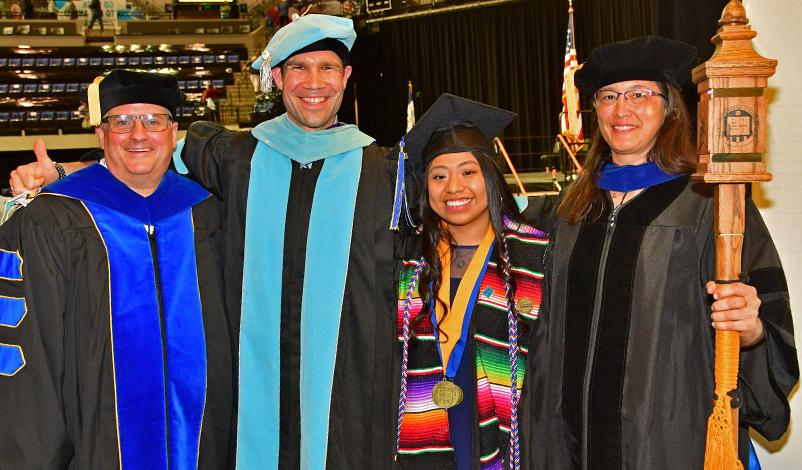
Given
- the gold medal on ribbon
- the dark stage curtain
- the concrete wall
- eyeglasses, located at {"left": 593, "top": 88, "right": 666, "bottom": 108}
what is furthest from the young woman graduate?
the dark stage curtain

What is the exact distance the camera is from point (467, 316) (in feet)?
8.71

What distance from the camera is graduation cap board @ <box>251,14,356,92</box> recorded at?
9.95ft

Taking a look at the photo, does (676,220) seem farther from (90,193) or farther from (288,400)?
(90,193)

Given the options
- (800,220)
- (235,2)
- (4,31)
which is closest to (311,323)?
(800,220)

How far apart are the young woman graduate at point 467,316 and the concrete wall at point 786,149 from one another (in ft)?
3.49

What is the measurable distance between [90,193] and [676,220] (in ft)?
6.40

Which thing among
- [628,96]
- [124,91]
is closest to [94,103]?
[124,91]

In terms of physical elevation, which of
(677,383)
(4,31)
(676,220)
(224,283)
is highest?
(4,31)

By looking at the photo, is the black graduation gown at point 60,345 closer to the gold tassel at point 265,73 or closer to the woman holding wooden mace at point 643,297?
the gold tassel at point 265,73

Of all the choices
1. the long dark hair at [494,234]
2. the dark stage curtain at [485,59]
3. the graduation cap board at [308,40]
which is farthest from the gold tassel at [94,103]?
the dark stage curtain at [485,59]

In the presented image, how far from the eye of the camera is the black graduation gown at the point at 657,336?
7.73 ft

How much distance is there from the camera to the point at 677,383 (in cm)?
238

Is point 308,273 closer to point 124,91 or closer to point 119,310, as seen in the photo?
point 119,310

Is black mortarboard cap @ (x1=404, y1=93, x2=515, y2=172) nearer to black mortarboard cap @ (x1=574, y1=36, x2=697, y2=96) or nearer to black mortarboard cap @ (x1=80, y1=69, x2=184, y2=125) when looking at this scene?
black mortarboard cap @ (x1=574, y1=36, x2=697, y2=96)
